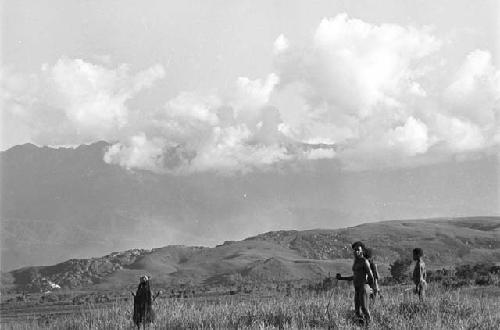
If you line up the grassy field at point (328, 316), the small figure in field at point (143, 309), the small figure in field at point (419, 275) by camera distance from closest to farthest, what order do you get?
the grassy field at point (328, 316)
the small figure in field at point (143, 309)
the small figure in field at point (419, 275)

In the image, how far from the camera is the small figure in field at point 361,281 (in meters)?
15.0

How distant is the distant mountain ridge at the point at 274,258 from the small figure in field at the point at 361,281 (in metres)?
68.4

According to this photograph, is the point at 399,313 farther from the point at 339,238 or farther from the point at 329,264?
the point at 339,238

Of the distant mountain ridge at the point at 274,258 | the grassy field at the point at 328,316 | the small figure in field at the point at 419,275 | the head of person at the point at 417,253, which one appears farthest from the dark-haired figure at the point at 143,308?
the distant mountain ridge at the point at 274,258

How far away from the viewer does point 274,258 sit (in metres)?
94.2

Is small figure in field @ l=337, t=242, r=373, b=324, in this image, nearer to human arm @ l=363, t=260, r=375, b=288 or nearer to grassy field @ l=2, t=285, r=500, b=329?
human arm @ l=363, t=260, r=375, b=288

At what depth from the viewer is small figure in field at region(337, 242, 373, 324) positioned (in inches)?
592

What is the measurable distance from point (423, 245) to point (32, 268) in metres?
71.7

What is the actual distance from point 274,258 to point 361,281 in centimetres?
7975

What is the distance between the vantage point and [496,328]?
548 inches

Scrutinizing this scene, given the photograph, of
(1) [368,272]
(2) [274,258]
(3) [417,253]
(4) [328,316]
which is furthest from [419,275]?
(2) [274,258]

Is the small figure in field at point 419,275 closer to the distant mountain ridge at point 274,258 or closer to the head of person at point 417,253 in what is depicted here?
the head of person at point 417,253

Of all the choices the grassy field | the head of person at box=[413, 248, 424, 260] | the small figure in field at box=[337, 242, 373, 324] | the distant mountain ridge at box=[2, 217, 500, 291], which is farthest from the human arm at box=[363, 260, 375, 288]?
the distant mountain ridge at box=[2, 217, 500, 291]

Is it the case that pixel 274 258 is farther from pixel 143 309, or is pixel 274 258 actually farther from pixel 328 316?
pixel 328 316
